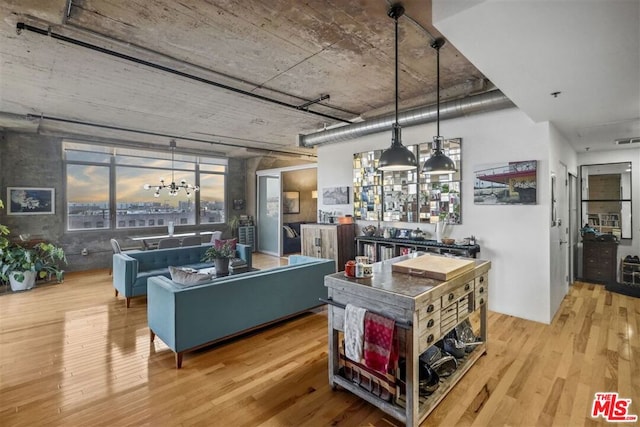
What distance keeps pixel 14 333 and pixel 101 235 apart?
4171mm

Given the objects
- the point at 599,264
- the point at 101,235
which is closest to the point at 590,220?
the point at 599,264

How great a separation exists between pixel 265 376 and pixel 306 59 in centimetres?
313

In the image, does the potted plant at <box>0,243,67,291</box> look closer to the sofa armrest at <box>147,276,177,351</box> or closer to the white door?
the sofa armrest at <box>147,276,177,351</box>

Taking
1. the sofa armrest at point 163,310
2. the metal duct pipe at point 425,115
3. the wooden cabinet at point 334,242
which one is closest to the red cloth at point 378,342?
the sofa armrest at point 163,310

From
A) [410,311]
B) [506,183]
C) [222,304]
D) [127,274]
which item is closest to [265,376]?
[222,304]

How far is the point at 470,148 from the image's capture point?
4.38 m

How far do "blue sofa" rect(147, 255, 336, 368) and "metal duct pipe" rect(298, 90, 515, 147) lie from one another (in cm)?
249

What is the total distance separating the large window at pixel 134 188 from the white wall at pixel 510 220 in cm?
693

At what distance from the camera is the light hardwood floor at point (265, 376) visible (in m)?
2.20

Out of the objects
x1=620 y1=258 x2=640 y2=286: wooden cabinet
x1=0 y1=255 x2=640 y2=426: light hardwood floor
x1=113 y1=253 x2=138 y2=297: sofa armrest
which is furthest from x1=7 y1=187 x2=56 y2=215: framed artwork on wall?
x1=620 y1=258 x2=640 y2=286: wooden cabinet

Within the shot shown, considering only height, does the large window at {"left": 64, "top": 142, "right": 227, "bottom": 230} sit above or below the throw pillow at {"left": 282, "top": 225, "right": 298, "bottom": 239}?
above

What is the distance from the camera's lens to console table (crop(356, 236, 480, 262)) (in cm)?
417

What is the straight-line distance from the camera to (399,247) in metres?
4.93

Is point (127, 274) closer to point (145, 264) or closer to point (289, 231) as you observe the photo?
point (145, 264)
